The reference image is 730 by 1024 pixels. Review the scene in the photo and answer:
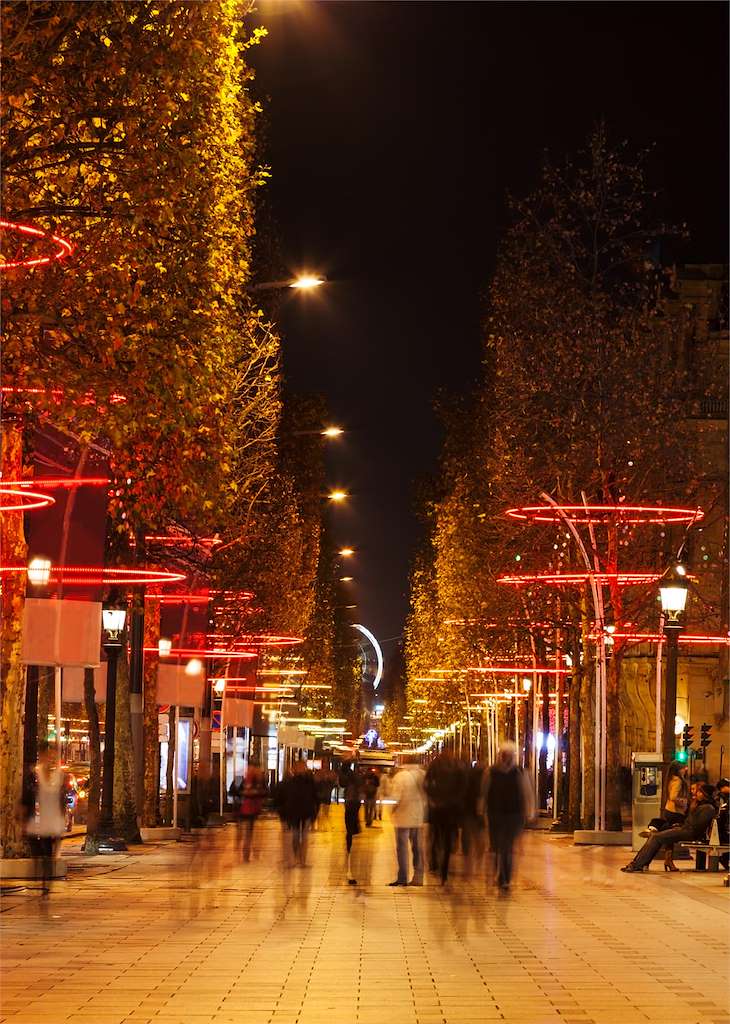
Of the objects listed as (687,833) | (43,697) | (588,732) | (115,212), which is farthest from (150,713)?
(115,212)

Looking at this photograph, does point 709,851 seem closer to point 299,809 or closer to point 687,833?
point 687,833

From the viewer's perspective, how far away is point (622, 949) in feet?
65.5

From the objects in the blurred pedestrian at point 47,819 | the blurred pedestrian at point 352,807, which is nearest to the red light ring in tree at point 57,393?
the blurred pedestrian at point 47,819

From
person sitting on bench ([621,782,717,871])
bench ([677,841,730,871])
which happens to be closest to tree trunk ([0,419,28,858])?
person sitting on bench ([621,782,717,871])

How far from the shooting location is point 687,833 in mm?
33844

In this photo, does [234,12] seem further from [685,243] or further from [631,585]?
[685,243]

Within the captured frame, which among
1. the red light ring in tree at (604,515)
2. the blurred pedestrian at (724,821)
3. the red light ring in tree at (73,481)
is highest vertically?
the red light ring in tree at (604,515)

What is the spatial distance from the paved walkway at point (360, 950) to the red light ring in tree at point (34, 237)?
6642 mm

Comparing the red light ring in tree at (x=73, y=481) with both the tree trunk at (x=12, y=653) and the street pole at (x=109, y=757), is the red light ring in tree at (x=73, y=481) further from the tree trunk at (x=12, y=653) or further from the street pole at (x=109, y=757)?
the street pole at (x=109, y=757)

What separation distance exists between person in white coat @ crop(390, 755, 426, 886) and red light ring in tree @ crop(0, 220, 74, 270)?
11145 millimetres

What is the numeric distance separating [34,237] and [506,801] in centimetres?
999

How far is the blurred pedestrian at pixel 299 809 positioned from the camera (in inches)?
1064

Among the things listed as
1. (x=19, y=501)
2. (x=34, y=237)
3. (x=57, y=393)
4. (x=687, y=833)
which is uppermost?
(x=34, y=237)

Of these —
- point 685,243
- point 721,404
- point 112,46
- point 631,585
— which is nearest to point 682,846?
point 631,585
